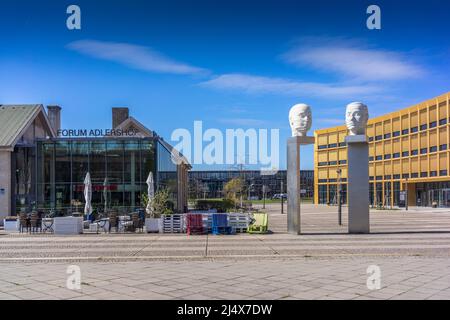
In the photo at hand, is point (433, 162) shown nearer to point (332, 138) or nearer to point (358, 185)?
point (332, 138)

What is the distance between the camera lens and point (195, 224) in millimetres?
22203

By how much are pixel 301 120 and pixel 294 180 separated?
2.80m

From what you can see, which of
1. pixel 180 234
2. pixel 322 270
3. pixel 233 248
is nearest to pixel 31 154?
pixel 180 234

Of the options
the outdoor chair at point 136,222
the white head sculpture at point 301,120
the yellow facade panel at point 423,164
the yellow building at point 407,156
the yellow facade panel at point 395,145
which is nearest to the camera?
the white head sculpture at point 301,120

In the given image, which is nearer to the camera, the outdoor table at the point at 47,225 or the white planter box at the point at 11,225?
the outdoor table at the point at 47,225

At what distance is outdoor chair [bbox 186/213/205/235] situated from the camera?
72.7ft

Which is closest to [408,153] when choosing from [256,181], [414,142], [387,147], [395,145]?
[414,142]

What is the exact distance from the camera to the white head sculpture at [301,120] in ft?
72.3

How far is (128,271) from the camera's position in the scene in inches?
454

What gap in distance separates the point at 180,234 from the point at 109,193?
14.0m

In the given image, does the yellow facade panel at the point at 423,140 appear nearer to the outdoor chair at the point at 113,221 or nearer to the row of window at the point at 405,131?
the row of window at the point at 405,131

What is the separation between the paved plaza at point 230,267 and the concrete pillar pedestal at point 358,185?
1.52 meters

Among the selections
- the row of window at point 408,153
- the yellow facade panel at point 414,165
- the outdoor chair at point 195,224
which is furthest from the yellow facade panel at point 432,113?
the outdoor chair at point 195,224

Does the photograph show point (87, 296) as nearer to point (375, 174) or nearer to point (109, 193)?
point (109, 193)
